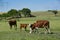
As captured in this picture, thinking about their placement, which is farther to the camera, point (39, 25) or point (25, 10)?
point (25, 10)

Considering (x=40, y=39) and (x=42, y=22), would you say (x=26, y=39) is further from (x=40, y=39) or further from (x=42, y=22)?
(x=42, y=22)

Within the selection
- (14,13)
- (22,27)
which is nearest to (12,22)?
(22,27)

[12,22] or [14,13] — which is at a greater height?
[12,22]

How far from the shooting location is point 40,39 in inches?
575

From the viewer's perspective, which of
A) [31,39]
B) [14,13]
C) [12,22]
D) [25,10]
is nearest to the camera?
[31,39]

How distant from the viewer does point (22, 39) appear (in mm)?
14844

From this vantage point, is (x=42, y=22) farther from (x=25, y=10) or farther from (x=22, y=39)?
(x=25, y=10)

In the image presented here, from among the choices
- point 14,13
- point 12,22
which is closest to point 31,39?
point 12,22

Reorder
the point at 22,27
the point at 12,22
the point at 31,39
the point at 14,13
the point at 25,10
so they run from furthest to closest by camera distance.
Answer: the point at 25,10, the point at 14,13, the point at 12,22, the point at 22,27, the point at 31,39

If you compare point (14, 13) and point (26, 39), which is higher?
point (26, 39)

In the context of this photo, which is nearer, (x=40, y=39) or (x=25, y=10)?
(x=40, y=39)

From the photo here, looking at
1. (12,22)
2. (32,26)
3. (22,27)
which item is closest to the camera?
(32,26)

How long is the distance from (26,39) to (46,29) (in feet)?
30.3

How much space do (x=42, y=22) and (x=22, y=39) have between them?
920 cm
